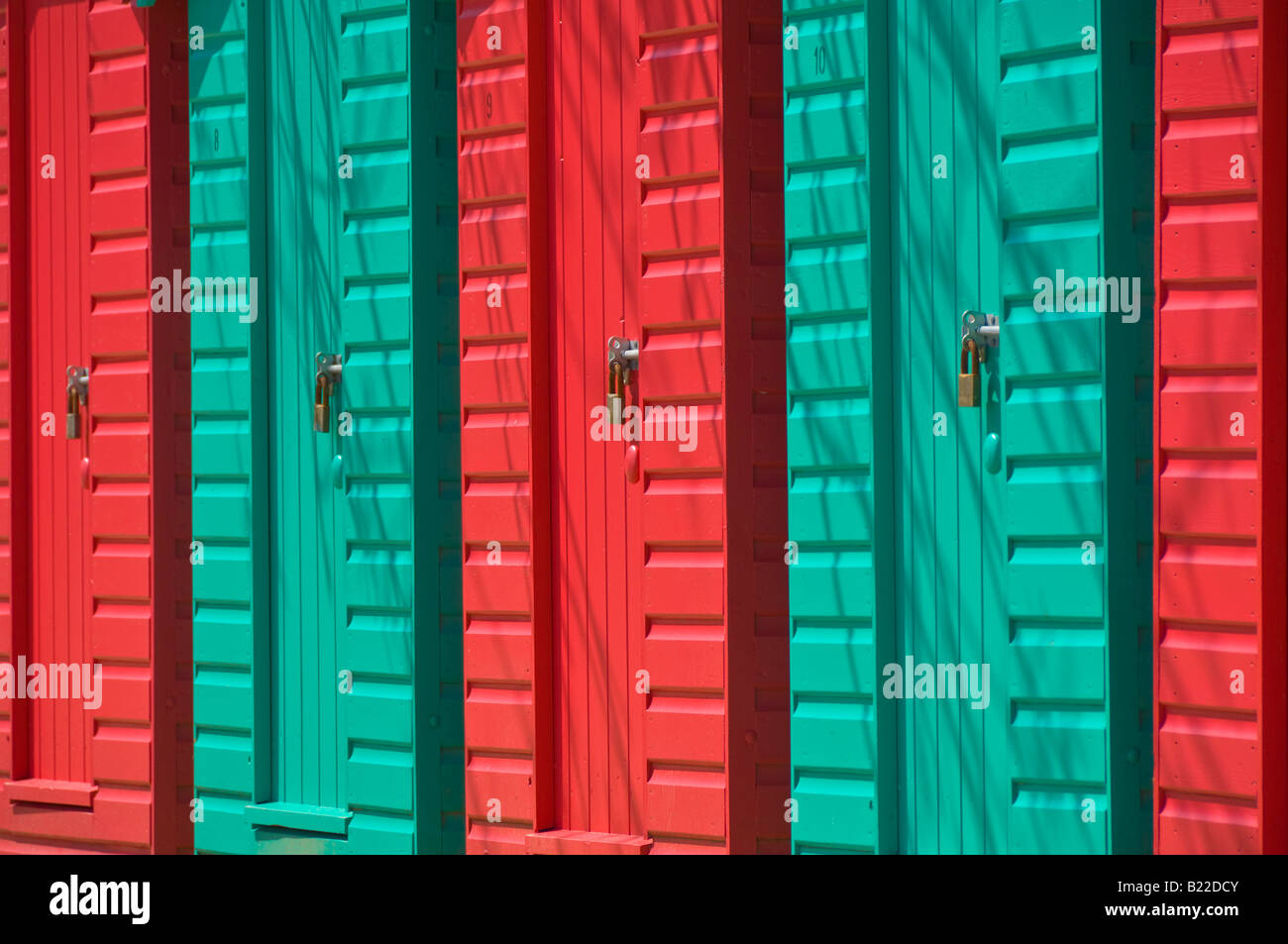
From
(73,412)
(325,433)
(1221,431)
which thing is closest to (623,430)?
(325,433)

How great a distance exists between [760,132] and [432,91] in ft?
4.91

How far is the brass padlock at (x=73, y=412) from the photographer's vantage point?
738 centimetres

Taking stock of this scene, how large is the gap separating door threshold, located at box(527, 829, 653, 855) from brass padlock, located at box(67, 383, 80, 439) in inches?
119

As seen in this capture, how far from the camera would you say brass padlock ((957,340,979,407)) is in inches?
199

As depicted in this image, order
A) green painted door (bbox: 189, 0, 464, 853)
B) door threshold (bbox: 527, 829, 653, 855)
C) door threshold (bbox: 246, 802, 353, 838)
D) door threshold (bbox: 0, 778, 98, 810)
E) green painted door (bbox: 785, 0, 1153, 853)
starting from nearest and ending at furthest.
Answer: green painted door (bbox: 785, 0, 1153, 853)
door threshold (bbox: 527, 829, 653, 855)
green painted door (bbox: 189, 0, 464, 853)
door threshold (bbox: 246, 802, 353, 838)
door threshold (bbox: 0, 778, 98, 810)

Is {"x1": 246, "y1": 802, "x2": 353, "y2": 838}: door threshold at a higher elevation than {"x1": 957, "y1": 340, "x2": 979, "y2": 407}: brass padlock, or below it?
below

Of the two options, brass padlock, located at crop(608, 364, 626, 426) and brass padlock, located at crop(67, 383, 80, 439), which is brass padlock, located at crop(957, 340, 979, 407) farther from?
brass padlock, located at crop(67, 383, 80, 439)

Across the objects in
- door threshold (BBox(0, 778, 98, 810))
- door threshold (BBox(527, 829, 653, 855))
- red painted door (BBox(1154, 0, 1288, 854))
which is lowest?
door threshold (BBox(527, 829, 653, 855))

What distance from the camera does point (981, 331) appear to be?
5.10 m

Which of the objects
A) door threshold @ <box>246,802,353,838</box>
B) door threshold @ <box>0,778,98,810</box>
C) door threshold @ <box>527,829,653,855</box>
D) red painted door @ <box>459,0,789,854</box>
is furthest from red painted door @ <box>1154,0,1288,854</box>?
door threshold @ <box>0,778,98,810</box>

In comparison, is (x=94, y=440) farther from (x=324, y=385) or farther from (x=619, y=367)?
(x=619, y=367)

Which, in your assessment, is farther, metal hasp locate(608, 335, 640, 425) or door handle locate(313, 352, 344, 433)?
door handle locate(313, 352, 344, 433)

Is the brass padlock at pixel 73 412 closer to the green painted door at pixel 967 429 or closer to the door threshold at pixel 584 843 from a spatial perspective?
the door threshold at pixel 584 843

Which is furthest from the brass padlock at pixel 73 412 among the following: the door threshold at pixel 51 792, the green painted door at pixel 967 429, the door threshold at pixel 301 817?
the green painted door at pixel 967 429
